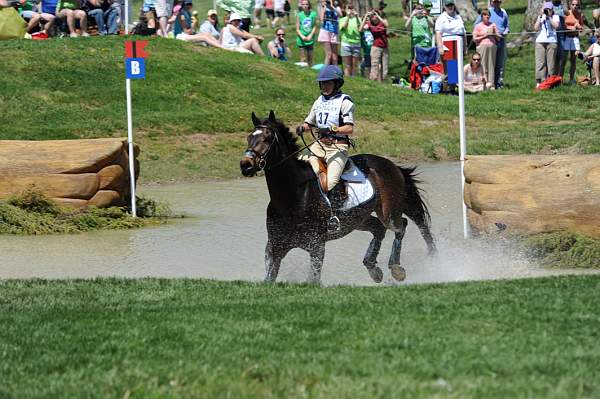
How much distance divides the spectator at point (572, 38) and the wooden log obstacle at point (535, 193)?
626 inches

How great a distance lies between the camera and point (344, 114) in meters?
12.3

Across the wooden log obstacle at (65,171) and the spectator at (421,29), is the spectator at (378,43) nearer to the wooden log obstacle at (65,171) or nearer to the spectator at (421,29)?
the spectator at (421,29)

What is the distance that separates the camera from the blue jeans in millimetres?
27859

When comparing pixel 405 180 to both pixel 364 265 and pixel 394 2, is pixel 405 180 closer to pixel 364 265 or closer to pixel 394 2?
pixel 364 265

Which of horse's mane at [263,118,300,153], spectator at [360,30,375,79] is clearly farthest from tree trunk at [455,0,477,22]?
horse's mane at [263,118,300,153]

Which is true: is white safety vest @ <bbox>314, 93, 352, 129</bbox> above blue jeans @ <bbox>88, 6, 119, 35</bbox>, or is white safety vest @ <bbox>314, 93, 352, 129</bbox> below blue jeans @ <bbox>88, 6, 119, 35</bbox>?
below

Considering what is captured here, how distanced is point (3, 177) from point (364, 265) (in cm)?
572

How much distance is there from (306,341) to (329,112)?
16.0ft

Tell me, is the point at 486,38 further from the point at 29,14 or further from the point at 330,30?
the point at 29,14

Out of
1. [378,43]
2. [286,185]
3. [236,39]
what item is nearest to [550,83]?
[378,43]

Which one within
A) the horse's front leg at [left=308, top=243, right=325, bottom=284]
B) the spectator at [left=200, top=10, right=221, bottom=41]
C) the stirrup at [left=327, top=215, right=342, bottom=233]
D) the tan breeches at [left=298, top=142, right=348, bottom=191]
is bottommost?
the horse's front leg at [left=308, top=243, right=325, bottom=284]

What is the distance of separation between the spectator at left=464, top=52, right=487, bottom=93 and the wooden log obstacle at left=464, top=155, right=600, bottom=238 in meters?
14.8

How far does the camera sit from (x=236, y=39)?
29156mm

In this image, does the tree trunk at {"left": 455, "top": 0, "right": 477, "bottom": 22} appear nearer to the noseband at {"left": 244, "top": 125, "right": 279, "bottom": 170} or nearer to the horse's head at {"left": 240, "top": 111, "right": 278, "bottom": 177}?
the horse's head at {"left": 240, "top": 111, "right": 278, "bottom": 177}
